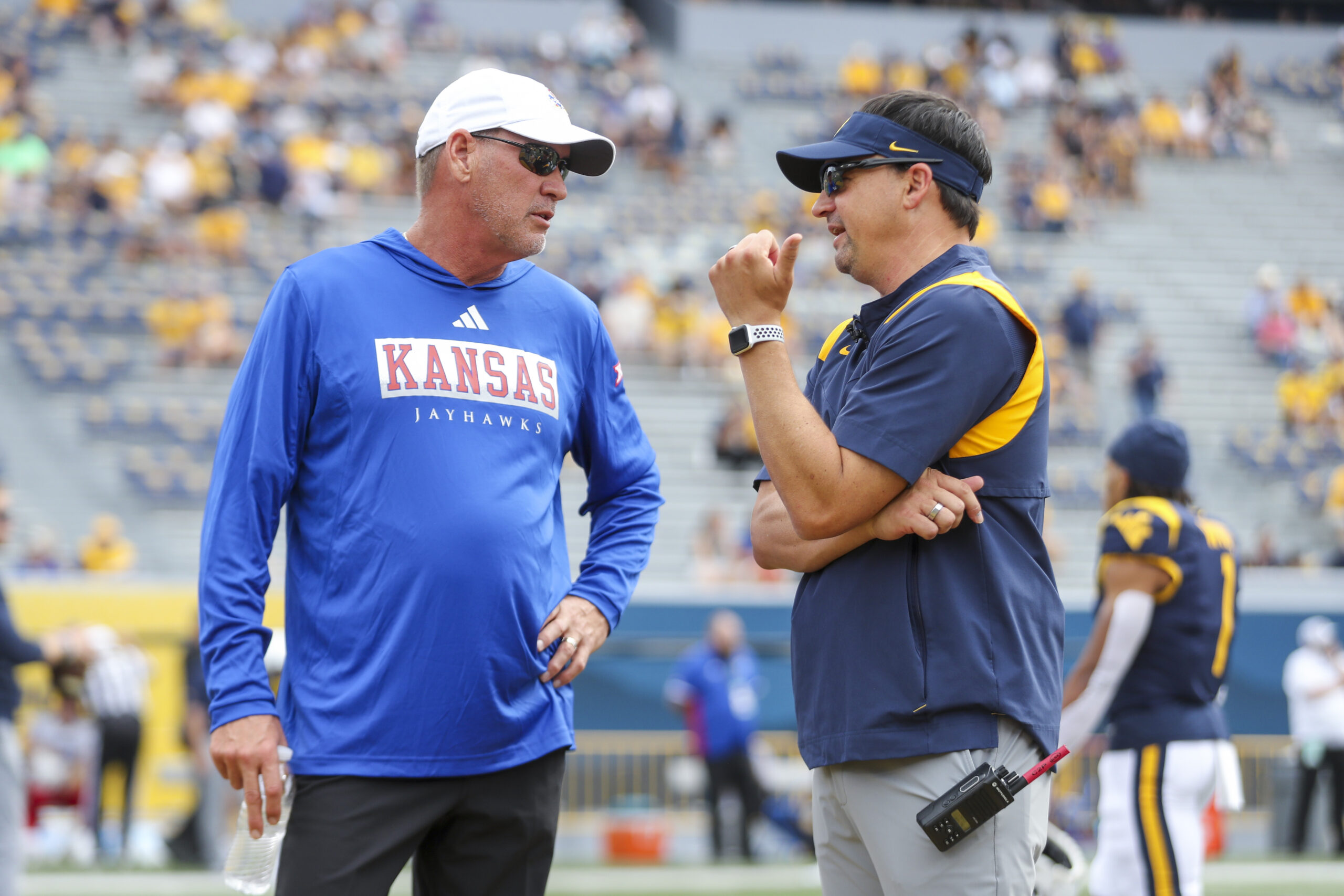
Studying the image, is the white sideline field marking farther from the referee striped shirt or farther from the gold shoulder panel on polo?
the gold shoulder panel on polo

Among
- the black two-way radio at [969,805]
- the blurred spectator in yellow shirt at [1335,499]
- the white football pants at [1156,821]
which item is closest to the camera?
the black two-way radio at [969,805]

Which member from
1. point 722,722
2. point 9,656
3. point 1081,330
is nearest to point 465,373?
point 9,656

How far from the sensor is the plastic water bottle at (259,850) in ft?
9.45

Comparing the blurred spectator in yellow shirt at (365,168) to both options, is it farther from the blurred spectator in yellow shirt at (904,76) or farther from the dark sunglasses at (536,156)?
the dark sunglasses at (536,156)

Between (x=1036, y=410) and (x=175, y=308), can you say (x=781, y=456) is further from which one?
(x=175, y=308)

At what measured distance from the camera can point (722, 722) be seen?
11320 millimetres

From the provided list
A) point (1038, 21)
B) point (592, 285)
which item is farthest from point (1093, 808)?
point (1038, 21)

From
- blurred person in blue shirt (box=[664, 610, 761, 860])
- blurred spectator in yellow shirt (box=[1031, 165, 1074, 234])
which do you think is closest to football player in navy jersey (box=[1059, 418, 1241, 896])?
blurred person in blue shirt (box=[664, 610, 761, 860])

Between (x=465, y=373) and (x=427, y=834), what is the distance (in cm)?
94

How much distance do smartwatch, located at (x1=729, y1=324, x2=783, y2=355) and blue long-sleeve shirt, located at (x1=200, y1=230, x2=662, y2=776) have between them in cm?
51

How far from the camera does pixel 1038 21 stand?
28.9m

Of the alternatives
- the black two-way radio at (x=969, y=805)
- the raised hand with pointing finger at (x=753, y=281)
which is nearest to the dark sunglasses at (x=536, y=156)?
the raised hand with pointing finger at (x=753, y=281)

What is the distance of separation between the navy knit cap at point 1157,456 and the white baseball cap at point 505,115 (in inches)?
102

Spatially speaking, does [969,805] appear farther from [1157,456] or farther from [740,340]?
[1157,456]
